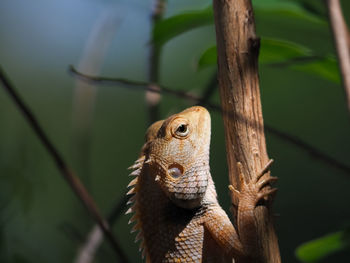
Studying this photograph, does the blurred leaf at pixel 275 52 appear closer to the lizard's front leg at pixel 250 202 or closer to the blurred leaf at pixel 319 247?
the lizard's front leg at pixel 250 202

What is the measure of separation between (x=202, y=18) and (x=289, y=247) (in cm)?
388

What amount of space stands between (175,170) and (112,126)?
5.60 m

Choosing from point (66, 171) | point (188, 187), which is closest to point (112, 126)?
point (66, 171)

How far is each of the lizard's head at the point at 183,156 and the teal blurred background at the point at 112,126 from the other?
113 centimetres

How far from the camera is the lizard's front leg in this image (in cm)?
160

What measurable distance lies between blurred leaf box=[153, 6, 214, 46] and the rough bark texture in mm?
637

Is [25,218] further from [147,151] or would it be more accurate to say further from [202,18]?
[202,18]

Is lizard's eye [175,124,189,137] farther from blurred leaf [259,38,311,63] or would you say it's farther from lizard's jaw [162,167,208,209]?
blurred leaf [259,38,311,63]

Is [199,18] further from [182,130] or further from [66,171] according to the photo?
[66,171]

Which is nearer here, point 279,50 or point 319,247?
point 279,50

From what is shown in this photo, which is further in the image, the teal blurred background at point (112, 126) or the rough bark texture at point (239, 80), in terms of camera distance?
the teal blurred background at point (112, 126)

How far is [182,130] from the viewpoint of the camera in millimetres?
2037

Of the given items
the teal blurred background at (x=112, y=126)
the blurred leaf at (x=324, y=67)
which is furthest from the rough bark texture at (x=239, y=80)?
the teal blurred background at (x=112, y=126)

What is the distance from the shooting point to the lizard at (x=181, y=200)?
1885 millimetres
